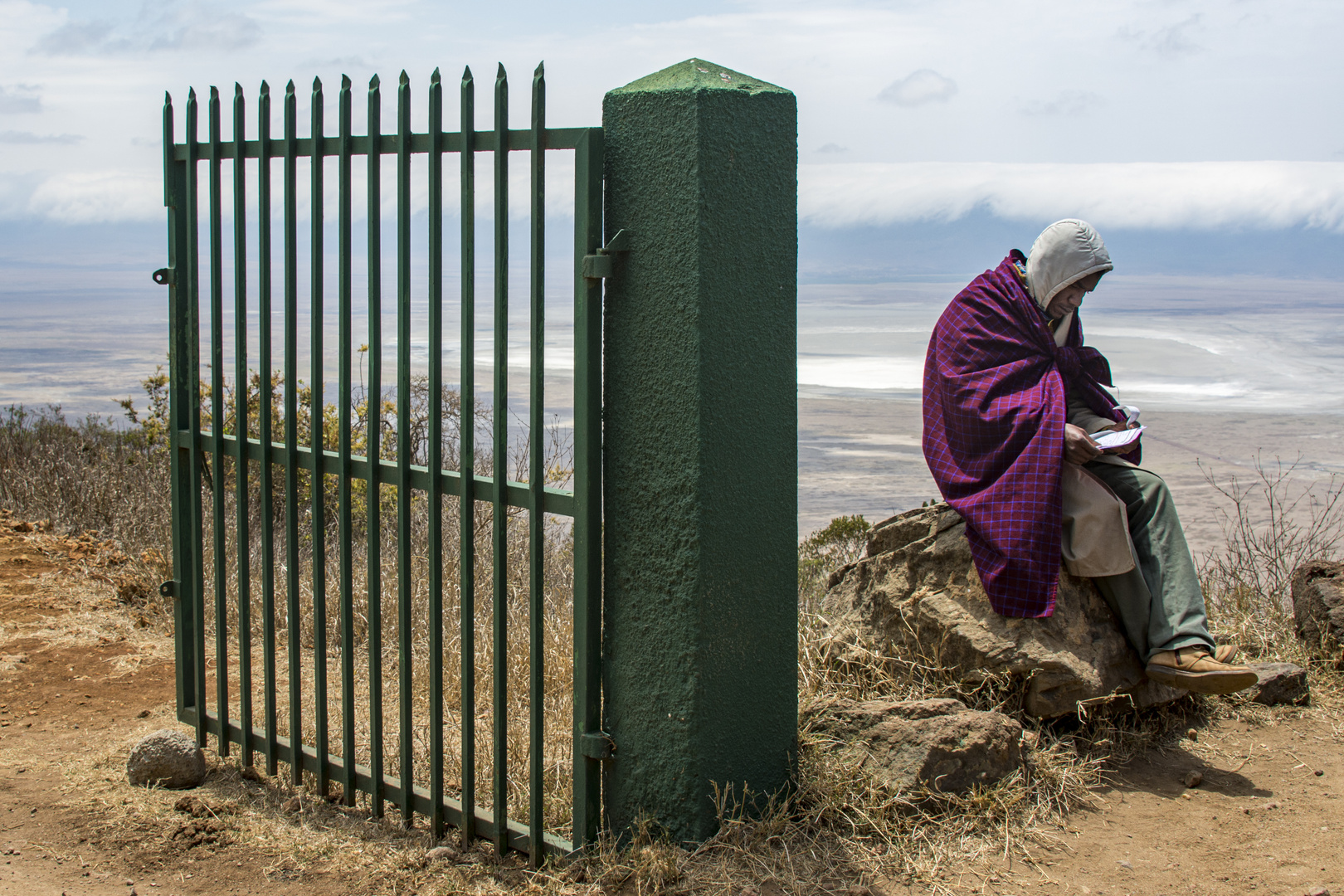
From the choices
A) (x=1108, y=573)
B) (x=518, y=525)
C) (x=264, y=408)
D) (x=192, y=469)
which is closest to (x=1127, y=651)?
(x=1108, y=573)

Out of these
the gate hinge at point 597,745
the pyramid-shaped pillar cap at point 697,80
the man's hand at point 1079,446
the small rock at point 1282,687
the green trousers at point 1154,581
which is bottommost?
the small rock at point 1282,687

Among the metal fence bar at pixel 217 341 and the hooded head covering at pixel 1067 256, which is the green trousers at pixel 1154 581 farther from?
the metal fence bar at pixel 217 341

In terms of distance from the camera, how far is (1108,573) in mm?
4203

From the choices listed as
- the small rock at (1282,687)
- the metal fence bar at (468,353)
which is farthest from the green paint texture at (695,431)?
the small rock at (1282,687)

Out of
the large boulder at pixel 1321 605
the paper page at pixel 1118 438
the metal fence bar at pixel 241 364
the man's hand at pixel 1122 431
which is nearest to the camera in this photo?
the metal fence bar at pixel 241 364

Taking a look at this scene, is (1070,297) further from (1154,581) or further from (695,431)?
(695,431)

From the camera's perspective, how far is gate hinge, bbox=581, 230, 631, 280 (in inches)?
123

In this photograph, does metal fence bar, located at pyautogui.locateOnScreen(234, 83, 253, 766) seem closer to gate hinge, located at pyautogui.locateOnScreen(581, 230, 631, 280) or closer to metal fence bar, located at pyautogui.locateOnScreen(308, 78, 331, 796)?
metal fence bar, located at pyautogui.locateOnScreen(308, 78, 331, 796)

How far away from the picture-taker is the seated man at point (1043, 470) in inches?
163

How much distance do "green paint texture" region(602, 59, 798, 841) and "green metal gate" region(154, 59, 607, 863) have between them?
0.08m

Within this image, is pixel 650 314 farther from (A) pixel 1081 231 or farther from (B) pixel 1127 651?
(B) pixel 1127 651

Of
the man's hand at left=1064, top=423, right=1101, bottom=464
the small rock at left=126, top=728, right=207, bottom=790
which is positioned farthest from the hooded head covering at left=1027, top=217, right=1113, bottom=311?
the small rock at left=126, top=728, right=207, bottom=790

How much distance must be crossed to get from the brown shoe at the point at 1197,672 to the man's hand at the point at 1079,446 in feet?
2.48

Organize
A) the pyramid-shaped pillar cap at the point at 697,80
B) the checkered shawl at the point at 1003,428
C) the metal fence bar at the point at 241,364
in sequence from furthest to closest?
the checkered shawl at the point at 1003,428 → the metal fence bar at the point at 241,364 → the pyramid-shaped pillar cap at the point at 697,80
